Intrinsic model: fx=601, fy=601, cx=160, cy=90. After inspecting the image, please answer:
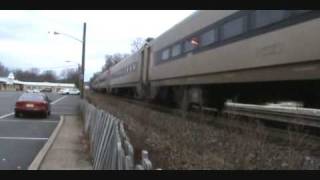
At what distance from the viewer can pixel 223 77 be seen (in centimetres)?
1570

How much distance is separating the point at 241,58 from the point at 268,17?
183 centimetres

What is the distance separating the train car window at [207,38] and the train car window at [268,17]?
370 centimetres

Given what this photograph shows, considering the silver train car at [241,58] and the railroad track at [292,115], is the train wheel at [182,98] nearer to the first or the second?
the silver train car at [241,58]

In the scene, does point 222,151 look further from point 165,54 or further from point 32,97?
point 32,97

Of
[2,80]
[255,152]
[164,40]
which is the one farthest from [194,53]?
[2,80]

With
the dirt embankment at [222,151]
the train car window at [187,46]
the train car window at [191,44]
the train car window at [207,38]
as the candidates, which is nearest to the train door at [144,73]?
the train car window at [187,46]

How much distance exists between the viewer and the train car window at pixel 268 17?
11.7 m

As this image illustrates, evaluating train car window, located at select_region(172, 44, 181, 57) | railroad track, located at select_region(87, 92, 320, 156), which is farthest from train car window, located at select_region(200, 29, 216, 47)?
train car window, located at select_region(172, 44, 181, 57)

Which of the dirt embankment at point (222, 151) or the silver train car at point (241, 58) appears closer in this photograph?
the dirt embankment at point (222, 151)

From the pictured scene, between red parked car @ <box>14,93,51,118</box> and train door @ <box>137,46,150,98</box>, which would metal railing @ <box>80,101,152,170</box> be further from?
red parked car @ <box>14,93,51,118</box>

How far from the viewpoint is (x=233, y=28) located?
1480 centimetres

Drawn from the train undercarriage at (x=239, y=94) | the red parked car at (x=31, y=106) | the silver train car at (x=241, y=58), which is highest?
the silver train car at (x=241, y=58)
